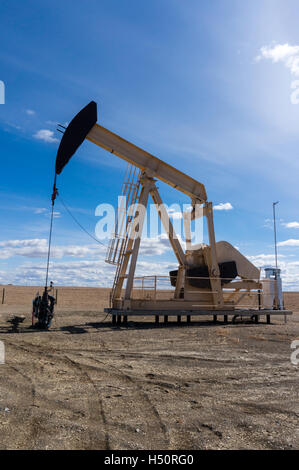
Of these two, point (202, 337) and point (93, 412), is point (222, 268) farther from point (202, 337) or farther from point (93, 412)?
point (93, 412)

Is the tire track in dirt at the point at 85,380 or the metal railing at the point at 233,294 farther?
the metal railing at the point at 233,294

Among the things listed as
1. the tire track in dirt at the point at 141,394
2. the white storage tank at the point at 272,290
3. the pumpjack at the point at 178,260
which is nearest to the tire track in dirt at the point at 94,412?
the tire track in dirt at the point at 141,394

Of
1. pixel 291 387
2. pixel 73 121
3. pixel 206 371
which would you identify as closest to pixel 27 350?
pixel 206 371

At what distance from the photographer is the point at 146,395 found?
4.41 meters

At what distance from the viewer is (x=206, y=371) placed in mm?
5773

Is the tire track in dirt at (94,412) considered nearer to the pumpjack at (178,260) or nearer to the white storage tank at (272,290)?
the pumpjack at (178,260)

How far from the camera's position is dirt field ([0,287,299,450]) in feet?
10.3

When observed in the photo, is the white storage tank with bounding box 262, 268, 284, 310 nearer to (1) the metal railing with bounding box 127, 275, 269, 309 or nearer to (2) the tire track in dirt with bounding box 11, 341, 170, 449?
(1) the metal railing with bounding box 127, 275, 269, 309

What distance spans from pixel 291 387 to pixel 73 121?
913cm

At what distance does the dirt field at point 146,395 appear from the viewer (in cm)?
315

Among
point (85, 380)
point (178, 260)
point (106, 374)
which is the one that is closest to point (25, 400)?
point (85, 380)

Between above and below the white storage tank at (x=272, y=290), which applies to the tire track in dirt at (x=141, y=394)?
below

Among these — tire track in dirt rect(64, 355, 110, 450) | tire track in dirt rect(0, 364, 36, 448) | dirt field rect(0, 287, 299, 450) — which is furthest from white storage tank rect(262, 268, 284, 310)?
tire track in dirt rect(0, 364, 36, 448)

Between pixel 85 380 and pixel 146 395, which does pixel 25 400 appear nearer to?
pixel 85 380
